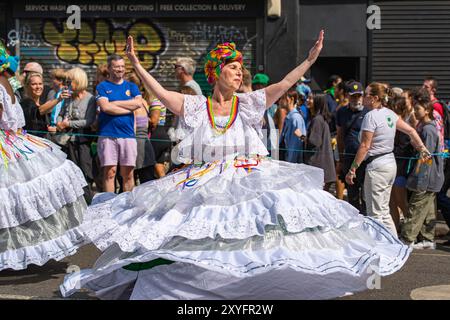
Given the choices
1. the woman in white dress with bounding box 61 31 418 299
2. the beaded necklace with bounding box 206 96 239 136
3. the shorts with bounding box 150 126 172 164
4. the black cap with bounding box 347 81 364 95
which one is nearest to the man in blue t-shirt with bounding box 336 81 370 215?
the black cap with bounding box 347 81 364 95

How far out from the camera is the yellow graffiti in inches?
625

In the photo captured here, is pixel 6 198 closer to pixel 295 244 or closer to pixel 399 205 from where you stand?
pixel 295 244

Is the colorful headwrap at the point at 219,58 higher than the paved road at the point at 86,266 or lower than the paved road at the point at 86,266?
higher

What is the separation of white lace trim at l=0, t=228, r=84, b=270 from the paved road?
0.67 feet

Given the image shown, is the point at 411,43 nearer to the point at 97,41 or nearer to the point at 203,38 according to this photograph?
the point at 203,38

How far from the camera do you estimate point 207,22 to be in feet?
51.8

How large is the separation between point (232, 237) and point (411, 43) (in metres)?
11.2

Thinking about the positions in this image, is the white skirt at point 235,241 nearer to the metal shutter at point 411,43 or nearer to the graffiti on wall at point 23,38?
the metal shutter at point 411,43

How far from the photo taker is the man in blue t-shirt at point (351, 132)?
9.68 metres

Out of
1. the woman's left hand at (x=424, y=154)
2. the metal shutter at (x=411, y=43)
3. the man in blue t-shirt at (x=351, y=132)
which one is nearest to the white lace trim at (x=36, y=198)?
the man in blue t-shirt at (x=351, y=132)

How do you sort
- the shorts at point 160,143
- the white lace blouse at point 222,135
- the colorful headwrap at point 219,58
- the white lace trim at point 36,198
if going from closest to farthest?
the white lace blouse at point 222,135 < the colorful headwrap at point 219,58 < the white lace trim at point 36,198 < the shorts at point 160,143

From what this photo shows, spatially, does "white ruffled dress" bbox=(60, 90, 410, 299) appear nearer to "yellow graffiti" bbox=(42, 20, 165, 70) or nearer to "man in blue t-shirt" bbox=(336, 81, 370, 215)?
"man in blue t-shirt" bbox=(336, 81, 370, 215)

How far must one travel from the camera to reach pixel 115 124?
31.8 ft

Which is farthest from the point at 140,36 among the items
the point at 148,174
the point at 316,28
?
the point at 148,174
